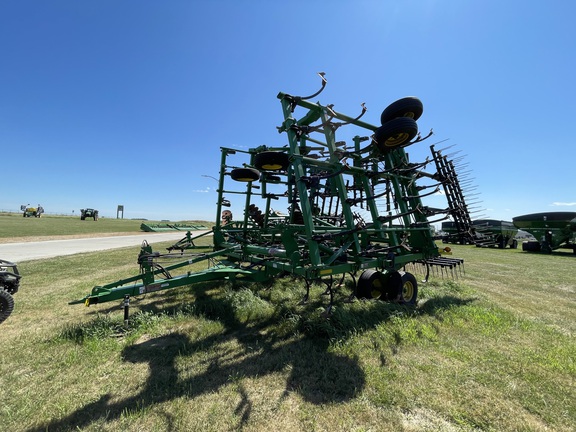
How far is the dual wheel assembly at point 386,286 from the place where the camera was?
434 centimetres

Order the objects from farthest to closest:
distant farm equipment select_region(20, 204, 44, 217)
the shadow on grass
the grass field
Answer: distant farm equipment select_region(20, 204, 44, 217), the shadow on grass, the grass field

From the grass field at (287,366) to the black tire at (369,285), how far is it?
45 centimetres

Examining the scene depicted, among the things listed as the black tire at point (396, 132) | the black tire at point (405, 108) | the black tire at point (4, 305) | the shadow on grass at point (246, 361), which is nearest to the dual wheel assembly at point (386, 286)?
the shadow on grass at point (246, 361)

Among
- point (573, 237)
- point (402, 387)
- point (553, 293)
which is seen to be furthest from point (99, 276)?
point (573, 237)

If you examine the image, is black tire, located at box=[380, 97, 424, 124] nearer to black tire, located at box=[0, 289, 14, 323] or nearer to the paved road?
black tire, located at box=[0, 289, 14, 323]

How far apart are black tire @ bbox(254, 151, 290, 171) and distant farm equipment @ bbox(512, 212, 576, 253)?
2480 cm

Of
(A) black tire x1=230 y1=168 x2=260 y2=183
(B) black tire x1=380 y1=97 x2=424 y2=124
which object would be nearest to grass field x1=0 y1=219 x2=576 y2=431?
(A) black tire x1=230 y1=168 x2=260 y2=183

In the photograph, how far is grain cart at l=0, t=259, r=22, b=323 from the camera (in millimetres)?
4410

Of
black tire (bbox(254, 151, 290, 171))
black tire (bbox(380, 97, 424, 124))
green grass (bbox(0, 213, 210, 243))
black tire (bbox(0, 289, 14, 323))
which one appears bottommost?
black tire (bbox(0, 289, 14, 323))

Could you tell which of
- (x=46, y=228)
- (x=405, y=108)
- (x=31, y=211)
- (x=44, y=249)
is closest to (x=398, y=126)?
(x=405, y=108)

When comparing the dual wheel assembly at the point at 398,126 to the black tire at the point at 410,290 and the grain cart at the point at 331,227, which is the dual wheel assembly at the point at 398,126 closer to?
the grain cart at the point at 331,227

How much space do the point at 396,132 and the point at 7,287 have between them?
24.9 ft

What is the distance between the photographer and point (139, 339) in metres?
4.00

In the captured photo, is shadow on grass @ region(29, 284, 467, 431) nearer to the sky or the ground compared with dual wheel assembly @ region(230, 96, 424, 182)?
nearer to the ground
